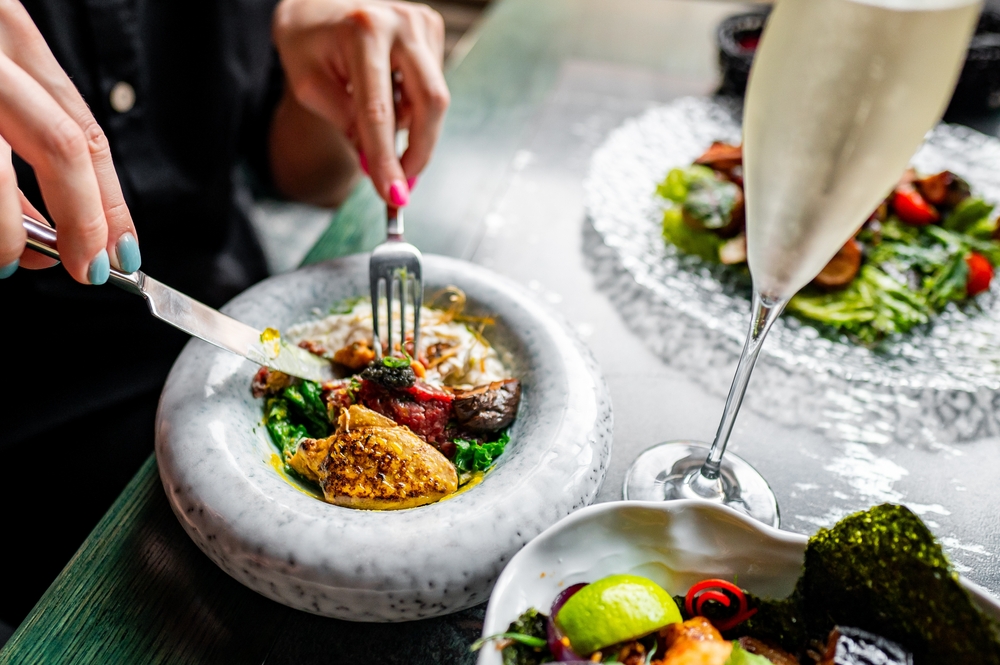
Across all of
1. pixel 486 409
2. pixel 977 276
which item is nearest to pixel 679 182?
pixel 977 276

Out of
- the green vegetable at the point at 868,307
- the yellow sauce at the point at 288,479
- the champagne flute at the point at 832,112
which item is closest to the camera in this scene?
the champagne flute at the point at 832,112

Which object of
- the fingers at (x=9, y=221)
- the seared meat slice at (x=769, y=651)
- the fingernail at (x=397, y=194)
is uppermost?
the fingers at (x=9, y=221)

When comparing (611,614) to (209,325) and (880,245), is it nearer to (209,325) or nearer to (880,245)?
(209,325)

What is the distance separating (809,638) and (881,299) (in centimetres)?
66

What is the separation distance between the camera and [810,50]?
467 mm

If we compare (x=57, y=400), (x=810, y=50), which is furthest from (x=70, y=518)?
(x=810, y=50)

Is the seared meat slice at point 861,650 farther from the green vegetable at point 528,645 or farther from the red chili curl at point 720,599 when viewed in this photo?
the green vegetable at point 528,645

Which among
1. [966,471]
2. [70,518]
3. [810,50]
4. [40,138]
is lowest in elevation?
[70,518]

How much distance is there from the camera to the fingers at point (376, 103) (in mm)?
908

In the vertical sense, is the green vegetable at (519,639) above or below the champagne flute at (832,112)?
below

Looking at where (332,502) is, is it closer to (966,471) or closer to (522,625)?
(522,625)

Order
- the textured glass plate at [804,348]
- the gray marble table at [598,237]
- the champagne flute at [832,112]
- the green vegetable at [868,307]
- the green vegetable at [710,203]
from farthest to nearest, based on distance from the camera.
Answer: the green vegetable at [710,203]
the green vegetable at [868,307]
the textured glass plate at [804,348]
the gray marble table at [598,237]
the champagne flute at [832,112]

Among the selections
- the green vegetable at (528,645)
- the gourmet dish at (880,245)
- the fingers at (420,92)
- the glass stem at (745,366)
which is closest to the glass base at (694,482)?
the glass stem at (745,366)

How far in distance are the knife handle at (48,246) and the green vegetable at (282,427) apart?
0.18 metres
